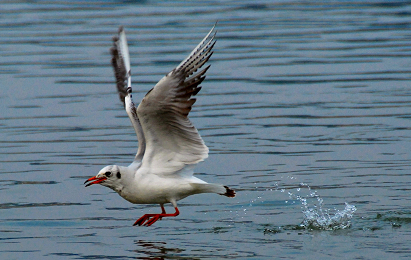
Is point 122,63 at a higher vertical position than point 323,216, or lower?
higher

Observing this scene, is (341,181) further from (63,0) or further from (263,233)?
(63,0)

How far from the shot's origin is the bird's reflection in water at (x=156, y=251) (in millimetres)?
8656

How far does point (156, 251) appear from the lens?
8.84 metres

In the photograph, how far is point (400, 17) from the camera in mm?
28625

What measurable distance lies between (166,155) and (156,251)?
1.25 m

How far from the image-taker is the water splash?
942 cm

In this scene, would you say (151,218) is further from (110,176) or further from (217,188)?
(217,188)

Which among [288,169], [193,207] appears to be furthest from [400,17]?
[193,207]

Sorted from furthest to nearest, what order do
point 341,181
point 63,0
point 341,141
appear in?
point 63,0 < point 341,141 < point 341,181

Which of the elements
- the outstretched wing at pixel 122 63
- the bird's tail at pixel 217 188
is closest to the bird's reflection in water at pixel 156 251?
the bird's tail at pixel 217 188

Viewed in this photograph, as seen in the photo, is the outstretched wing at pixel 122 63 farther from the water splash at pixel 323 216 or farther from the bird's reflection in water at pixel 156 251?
the water splash at pixel 323 216

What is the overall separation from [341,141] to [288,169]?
75.0 inches

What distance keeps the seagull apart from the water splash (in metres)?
0.94

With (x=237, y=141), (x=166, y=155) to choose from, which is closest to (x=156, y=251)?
(x=166, y=155)
